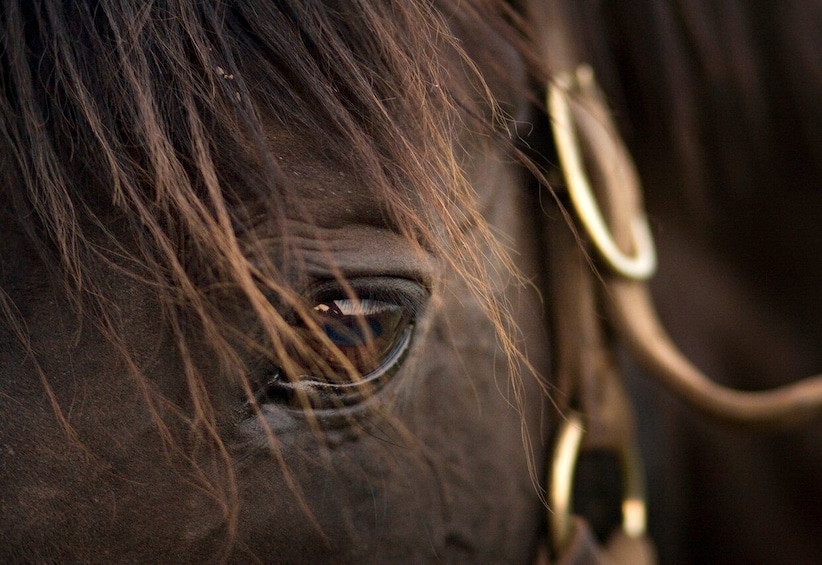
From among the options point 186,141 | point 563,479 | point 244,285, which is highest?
point 186,141

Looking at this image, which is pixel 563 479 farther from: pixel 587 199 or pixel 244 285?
pixel 244 285

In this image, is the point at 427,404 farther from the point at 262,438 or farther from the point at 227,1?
the point at 227,1

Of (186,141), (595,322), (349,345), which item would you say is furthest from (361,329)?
(595,322)

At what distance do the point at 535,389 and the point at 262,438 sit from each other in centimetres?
28

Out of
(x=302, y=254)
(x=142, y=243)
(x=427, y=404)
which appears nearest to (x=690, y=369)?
(x=427, y=404)

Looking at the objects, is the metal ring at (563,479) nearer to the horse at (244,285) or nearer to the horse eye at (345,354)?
the horse at (244,285)

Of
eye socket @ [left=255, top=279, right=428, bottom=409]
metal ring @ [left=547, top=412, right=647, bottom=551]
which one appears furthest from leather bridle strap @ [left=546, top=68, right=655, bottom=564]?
eye socket @ [left=255, top=279, right=428, bottom=409]

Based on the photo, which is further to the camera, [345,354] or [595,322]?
[595,322]

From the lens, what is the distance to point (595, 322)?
74cm

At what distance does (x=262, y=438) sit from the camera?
52cm

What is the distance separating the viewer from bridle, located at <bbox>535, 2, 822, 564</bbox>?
71 cm

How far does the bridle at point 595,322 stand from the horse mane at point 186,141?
0.74 ft

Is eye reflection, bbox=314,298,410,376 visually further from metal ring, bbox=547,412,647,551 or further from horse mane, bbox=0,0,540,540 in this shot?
metal ring, bbox=547,412,647,551

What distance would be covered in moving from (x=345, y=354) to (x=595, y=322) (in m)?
0.30
